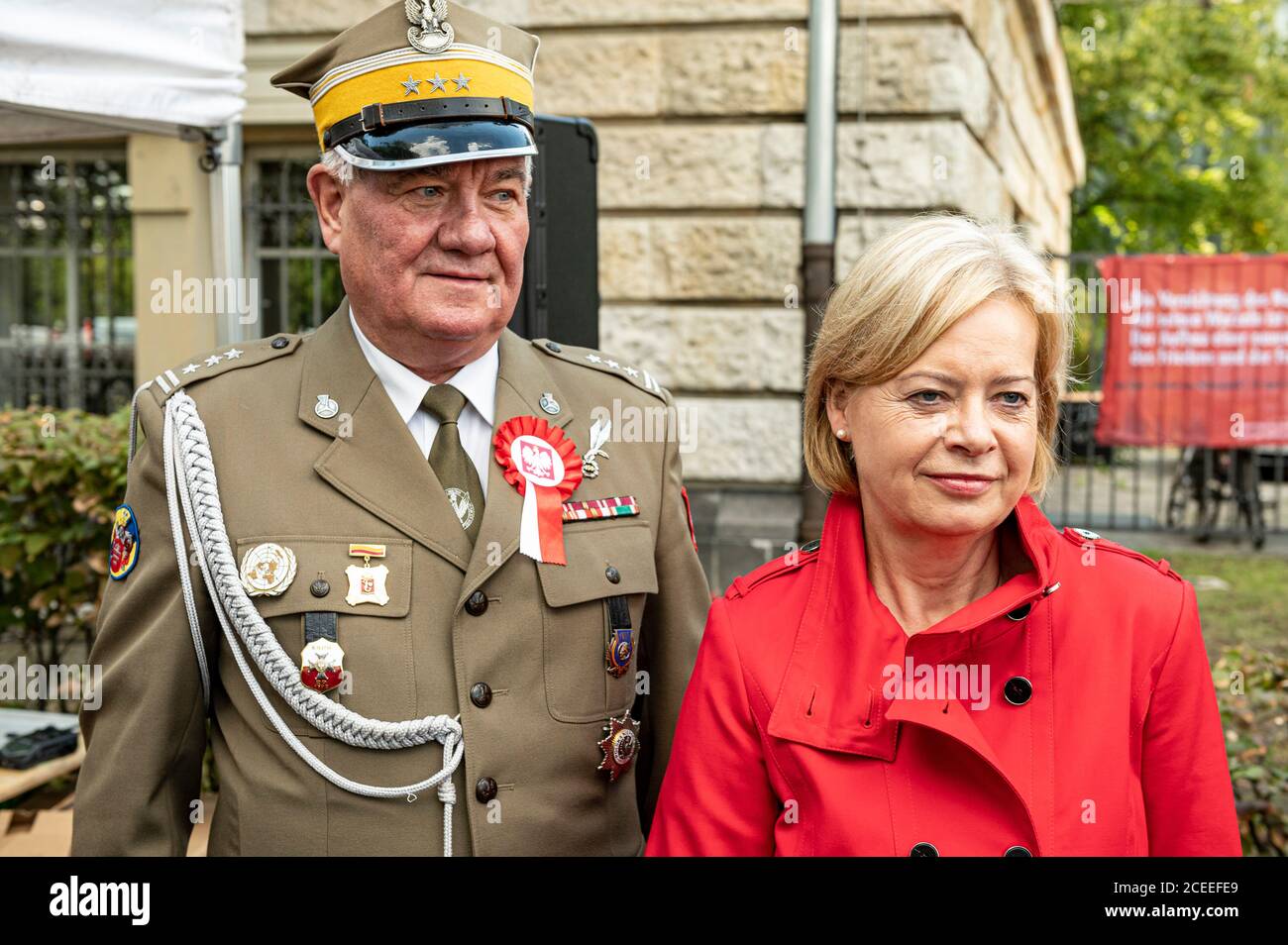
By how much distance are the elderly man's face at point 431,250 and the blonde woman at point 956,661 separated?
580 mm

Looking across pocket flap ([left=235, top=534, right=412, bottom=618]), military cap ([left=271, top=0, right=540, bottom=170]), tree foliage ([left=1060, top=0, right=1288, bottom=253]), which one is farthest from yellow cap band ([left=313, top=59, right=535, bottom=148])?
tree foliage ([left=1060, top=0, right=1288, bottom=253])

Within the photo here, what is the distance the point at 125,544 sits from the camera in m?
2.04

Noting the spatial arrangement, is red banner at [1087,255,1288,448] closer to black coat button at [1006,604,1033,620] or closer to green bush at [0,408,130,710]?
green bush at [0,408,130,710]

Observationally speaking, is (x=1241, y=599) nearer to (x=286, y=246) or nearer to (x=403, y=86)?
(x=286, y=246)

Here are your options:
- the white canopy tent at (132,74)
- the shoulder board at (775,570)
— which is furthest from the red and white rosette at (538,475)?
the white canopy tent at (132,74)

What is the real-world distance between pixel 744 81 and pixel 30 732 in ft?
15.0

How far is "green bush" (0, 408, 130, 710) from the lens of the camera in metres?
4.66

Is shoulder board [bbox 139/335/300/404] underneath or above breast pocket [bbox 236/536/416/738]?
above

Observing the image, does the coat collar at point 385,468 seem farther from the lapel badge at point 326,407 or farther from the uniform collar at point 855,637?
the uniform collar at point 855,637

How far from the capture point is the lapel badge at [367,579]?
1.93 metres

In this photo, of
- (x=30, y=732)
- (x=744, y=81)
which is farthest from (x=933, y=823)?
(x=744, y=81)

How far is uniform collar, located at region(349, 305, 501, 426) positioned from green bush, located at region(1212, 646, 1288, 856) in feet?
6.61

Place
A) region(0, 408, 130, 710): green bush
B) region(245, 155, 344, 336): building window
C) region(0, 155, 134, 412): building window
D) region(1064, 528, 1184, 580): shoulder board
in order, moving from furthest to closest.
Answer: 1. region(0, 155, 134, 412): building window
2. region(245, 155, 344, 336): building window
3. region(0, 408, 130, 710): green bush
4. region(1064, 528, 1184, 580): shoulder board

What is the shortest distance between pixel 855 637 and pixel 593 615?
51 cm
